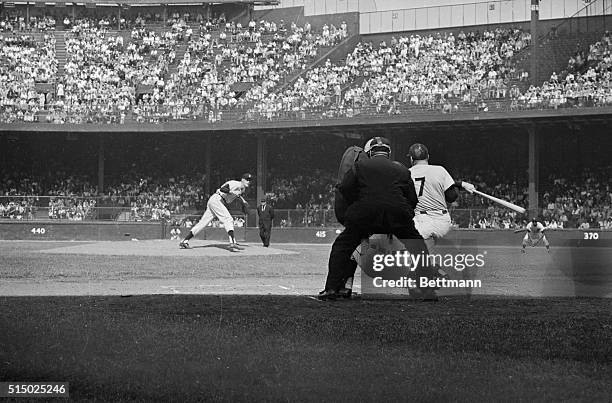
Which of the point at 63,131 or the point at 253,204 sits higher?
the point at 63,131

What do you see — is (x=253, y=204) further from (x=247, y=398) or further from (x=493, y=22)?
(x=247, y=398)

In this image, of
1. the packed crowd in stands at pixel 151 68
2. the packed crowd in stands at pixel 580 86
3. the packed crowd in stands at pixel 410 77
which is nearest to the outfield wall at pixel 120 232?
the packed crowd in stands at pixel 410 77

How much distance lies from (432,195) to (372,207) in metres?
1.88

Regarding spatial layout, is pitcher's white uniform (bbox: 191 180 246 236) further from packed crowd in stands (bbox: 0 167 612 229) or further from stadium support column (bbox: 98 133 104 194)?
stadium support column (bbox: 98 133 104 194)

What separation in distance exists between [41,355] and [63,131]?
33616mm

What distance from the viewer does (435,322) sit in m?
5.02

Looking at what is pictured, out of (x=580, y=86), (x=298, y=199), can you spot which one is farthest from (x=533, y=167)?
(x=298, y=199)

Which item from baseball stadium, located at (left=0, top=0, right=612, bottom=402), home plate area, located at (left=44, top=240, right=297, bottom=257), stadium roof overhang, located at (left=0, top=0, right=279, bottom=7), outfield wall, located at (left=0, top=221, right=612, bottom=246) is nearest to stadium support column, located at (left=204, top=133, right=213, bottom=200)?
baseball stadium, located at (left=0, top=0, right=612, bottom=402)

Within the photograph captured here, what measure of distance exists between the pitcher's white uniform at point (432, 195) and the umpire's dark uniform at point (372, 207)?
1.28 m

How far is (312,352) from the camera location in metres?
4.36

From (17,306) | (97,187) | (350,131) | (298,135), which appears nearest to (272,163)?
(298,135)

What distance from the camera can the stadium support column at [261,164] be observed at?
118ft

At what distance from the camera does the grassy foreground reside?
3.94 metres

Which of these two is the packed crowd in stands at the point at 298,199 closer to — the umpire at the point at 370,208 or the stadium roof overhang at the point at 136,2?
the stadium roof overhang at the point at 136,2
